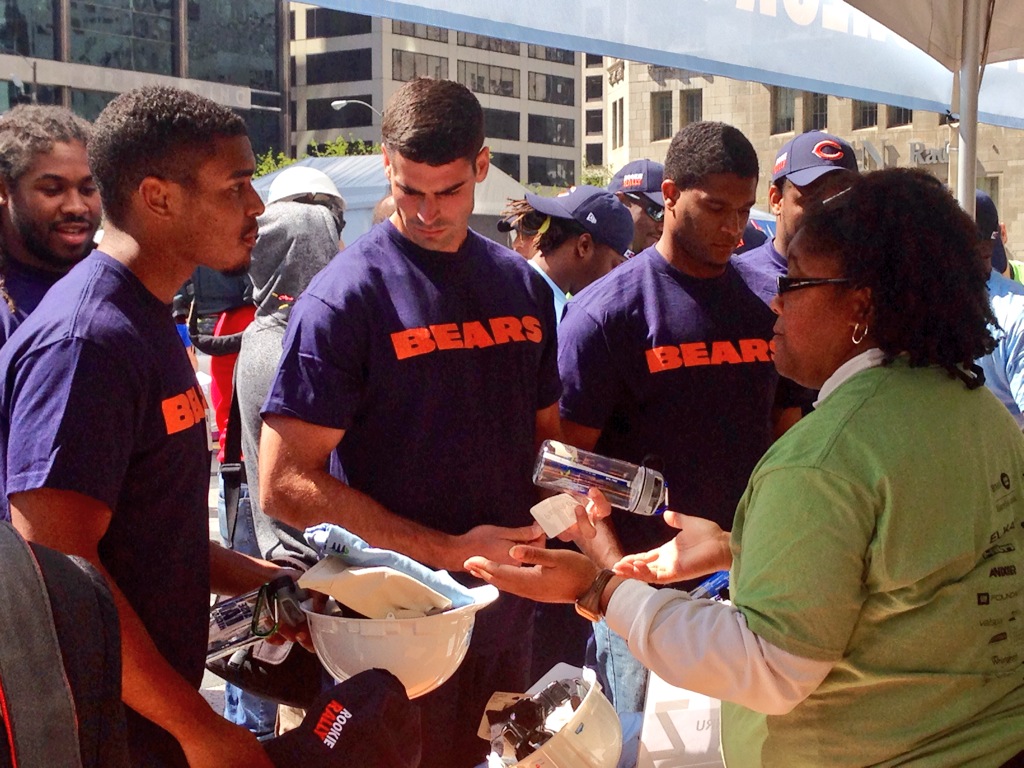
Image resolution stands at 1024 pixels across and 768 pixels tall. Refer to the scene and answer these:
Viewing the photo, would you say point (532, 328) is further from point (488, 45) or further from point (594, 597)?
point (488, 45)

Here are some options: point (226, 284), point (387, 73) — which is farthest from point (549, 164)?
point (226, 284)

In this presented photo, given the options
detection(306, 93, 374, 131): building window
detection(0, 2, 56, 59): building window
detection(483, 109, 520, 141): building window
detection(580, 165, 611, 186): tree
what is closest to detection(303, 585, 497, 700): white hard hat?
detection(0, 2, 56, 59): building window

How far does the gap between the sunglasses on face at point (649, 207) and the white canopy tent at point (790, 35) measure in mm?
1215

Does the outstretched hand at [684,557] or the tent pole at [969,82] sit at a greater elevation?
the tent pole at [969,82]

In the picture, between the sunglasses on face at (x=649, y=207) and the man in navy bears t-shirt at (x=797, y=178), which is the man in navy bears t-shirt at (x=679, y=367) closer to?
the man in navy bears t-shirt at (x=797, y=178)

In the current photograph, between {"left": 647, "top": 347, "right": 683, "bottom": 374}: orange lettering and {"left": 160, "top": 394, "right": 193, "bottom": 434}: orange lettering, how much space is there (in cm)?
154

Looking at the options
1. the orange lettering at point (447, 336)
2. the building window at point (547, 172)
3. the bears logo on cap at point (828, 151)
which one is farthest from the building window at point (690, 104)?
A: the orange lettering at point (447, 336)

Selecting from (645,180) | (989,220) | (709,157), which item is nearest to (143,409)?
(709,157)

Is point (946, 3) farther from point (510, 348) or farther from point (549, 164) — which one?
point (549, 164)

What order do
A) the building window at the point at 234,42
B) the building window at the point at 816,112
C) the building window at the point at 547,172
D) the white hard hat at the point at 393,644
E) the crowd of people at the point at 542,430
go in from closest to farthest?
the crowd of people at the point at 542,430
the white hard hat at the point at 393,644
the building window at the point at 816,112
the building window at the point at 234,42
the building window at the point at 547,172

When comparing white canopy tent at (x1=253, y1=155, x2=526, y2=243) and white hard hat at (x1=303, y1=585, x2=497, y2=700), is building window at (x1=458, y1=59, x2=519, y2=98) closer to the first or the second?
white canopy tent at (x1=253, y1=155, x2=526, y2=243)

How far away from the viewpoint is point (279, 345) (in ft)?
13.5

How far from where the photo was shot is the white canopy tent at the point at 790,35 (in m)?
3.58

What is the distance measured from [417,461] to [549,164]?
282ft
